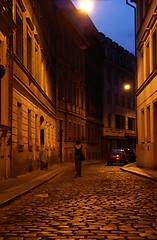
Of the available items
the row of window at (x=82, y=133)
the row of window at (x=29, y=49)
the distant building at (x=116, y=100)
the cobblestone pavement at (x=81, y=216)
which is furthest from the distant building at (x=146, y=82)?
the distant building at (x=116, y=100)

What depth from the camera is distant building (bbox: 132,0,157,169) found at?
88.1ft

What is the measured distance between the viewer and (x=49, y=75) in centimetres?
3850

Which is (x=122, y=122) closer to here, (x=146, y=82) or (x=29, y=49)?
(x=146, y=82)

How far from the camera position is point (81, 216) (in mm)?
9195

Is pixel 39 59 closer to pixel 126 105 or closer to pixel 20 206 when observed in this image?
pixel 20 206

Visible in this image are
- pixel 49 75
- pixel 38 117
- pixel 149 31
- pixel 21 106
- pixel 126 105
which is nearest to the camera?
pixel 21 106

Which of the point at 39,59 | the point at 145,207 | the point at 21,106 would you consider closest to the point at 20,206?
the point at 145,207

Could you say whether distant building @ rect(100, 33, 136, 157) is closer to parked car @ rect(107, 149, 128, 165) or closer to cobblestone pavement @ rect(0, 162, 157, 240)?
parked car @ rect(107, 149, 128, 165)

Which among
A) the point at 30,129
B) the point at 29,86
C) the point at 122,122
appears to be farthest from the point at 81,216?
the point at 122,122

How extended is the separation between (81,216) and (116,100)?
60948mm

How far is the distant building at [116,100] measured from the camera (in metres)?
66.9

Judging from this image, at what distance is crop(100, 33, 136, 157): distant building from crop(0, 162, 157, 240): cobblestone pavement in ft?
173

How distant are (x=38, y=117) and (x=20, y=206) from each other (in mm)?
19138

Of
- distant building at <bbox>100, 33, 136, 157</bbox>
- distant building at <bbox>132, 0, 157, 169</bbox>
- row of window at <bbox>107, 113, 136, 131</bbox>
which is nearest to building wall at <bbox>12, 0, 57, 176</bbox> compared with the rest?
distant building at <bbox>132, 0, 157, 169</bbox>
